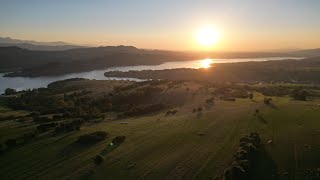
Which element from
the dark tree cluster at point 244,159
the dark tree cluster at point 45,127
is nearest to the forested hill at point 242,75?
the dark tree cluster at point 45,127

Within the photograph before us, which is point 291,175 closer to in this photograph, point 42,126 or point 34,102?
point 42,126

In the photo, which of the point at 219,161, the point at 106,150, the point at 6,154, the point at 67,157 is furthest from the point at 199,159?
the point at 6,154

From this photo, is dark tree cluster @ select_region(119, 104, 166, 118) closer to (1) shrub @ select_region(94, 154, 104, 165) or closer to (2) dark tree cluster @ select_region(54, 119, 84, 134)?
(2) dark tree cluster @ select_region(54, 119, 84, 134)

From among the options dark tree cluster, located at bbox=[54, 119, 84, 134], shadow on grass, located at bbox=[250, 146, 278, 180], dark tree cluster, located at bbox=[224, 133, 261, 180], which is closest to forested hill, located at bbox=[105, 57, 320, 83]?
dark tree cluster, located at bbox=[54, 119, 84, 134]

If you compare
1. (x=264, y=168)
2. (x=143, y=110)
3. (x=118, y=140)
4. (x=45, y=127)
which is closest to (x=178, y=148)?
(x=118, y=140)

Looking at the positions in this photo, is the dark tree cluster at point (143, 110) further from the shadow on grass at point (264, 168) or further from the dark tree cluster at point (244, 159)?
the shadow on grass at point (264, 168)
